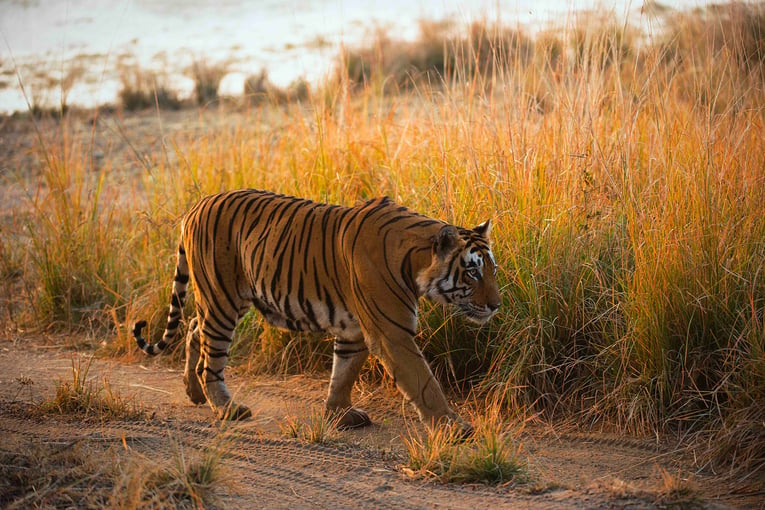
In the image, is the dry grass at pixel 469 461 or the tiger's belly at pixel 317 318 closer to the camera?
the dry grass at pixel 469 461

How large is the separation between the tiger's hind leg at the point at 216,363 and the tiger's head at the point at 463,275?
1.25 metres

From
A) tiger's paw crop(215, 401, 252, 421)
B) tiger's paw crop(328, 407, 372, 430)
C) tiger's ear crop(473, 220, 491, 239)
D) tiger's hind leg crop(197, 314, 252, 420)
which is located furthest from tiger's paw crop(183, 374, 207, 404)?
tiger's ear crop(473, 220, 491, 239)

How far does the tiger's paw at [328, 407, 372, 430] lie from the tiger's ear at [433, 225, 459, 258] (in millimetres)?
1110

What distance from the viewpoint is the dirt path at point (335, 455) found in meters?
3.33

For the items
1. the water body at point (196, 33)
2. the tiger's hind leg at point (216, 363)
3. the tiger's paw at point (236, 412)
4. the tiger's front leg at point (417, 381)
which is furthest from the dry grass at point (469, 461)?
the water body at point (196, 33)

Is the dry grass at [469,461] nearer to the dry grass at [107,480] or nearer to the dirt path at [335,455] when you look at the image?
the dirt path at [335,455]

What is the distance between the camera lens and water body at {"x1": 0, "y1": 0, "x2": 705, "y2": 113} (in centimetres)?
589

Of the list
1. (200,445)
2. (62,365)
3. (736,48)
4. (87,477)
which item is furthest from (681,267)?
(62,365)

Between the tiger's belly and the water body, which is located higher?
the water body

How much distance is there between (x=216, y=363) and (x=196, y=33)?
1101cm

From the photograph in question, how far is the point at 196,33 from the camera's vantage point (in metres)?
14.4

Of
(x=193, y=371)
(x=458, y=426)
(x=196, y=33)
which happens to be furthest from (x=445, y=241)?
(x=196, y=33)

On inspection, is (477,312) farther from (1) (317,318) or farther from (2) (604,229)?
(2) (604,229)

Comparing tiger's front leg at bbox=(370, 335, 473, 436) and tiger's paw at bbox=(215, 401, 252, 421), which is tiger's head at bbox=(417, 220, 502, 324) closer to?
tiger's front leg at bbox=(370, 335, 473, 436)
